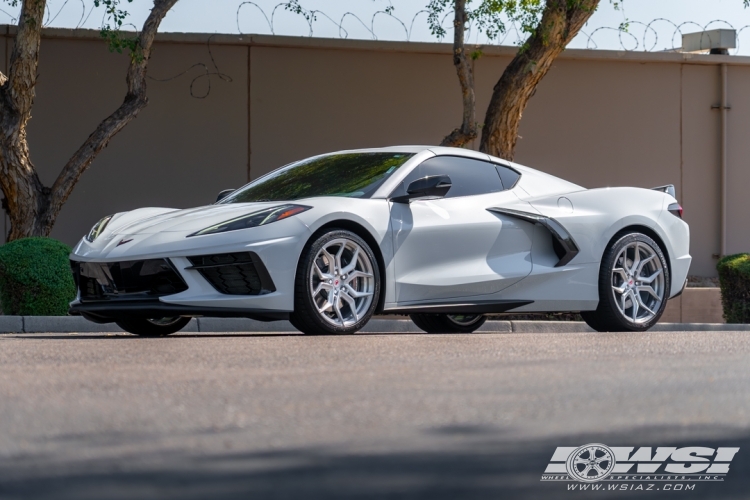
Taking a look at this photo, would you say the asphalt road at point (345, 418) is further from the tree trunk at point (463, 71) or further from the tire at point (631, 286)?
the tree trunk at point (463, 71)

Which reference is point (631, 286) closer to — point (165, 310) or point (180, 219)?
point (180, 219)

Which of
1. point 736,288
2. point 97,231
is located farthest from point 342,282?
point 736,288

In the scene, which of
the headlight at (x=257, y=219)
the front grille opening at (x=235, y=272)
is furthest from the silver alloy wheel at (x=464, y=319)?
the front grille opening at (x=235, y=272)

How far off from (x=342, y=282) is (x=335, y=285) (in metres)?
0.06

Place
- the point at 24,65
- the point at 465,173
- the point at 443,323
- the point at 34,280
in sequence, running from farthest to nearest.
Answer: the point at 24,65
the point at 34,280
the point at 443,323
the point at 465,173

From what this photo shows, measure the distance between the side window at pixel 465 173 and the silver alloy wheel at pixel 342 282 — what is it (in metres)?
1.00

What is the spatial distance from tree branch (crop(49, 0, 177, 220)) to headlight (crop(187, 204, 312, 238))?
5739mm

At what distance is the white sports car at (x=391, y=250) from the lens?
6582 millimetres

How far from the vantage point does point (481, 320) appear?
9.23m

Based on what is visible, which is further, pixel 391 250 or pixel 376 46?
pixel 376 46

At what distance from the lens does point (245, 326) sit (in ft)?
33.2

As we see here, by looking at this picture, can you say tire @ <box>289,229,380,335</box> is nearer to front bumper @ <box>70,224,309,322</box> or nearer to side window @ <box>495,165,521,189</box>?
front bumper @ <box>70,224,309,322</box>

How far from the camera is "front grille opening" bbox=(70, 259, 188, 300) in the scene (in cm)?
661

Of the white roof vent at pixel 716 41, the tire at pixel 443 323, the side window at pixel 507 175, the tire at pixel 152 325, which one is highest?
the white roof vent at pixel 716 41
